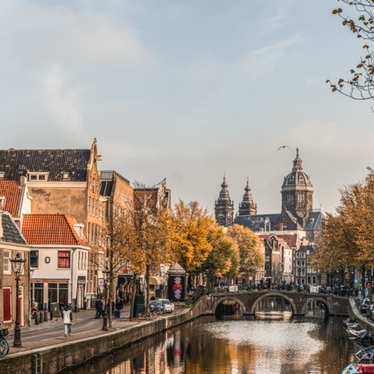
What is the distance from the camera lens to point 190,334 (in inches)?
3098

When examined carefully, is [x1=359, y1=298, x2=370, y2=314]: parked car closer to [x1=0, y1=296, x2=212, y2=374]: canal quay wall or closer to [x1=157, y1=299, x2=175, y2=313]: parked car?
[x1=157, y1=299, x2=175, y2=313]: parked car

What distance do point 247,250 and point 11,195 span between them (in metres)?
116

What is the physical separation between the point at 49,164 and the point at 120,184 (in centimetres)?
1759

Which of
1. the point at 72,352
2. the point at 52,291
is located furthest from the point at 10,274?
the point at 52,291

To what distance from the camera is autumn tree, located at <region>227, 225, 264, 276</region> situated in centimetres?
18275

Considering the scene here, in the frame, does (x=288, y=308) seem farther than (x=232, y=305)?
Yes

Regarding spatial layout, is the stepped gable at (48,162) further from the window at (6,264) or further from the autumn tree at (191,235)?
the window at (6,264)

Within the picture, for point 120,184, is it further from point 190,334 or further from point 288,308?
point 288,308

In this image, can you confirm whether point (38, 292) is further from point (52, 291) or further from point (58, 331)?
point (58, 331)

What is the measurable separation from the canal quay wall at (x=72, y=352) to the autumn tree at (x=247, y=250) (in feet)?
358

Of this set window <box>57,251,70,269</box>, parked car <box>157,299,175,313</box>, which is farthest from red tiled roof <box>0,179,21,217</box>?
parked car <box>157,299,175,313</box>

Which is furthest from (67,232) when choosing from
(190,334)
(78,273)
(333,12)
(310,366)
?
(333,12)

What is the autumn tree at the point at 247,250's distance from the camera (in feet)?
600

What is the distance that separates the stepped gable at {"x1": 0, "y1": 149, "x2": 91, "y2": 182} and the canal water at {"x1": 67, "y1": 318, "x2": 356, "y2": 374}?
2024 cm
